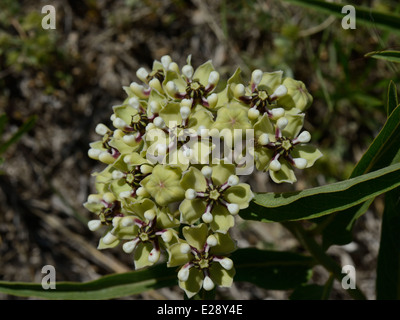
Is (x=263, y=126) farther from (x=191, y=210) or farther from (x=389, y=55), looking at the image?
(x=389, y=55)

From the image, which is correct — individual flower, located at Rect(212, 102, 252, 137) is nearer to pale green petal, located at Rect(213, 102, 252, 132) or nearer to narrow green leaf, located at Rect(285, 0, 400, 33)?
pale green petal, located at Rect(213, 102, 252, 132)

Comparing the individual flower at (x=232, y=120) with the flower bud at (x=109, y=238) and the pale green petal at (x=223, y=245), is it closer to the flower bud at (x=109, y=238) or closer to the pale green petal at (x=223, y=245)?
the pale green petal at (x=223, y=245)

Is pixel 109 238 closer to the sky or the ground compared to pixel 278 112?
closer to the ground

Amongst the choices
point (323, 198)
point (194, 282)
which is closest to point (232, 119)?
point (323, 198)

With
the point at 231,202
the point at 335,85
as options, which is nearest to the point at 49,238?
the point at 231,202

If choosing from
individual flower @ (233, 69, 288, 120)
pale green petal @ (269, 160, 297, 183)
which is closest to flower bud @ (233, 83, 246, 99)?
individual flower @ (233, 69, 288, 120)
